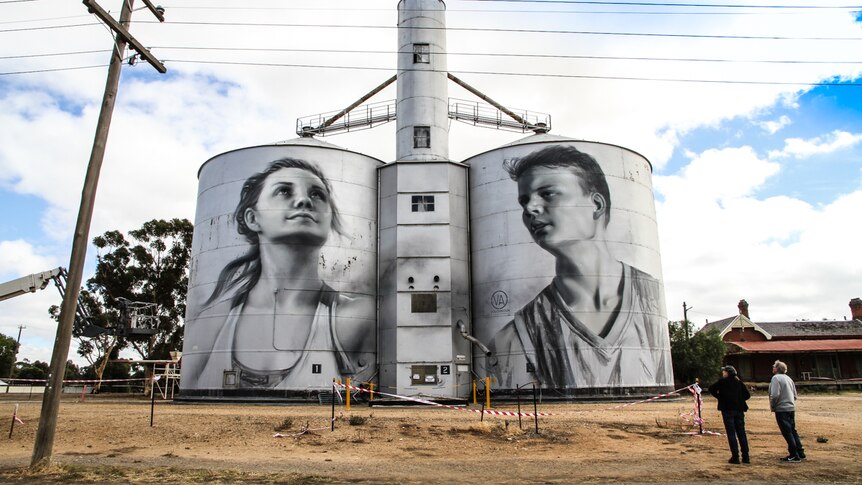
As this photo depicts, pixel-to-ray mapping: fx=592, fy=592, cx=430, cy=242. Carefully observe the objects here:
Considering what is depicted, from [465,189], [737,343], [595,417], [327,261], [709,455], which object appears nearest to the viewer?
[709,455]

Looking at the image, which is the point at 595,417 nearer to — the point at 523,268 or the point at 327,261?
the point at 523,268

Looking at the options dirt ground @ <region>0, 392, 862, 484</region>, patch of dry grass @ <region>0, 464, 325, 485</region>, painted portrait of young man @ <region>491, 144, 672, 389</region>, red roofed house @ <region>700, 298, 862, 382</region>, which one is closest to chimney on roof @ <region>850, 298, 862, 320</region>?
red roofed house @ <region>700, 298, 862, 382</region>

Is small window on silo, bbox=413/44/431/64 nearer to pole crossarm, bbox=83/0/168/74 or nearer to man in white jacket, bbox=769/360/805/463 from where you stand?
pole crossarm, bbox=83/0/168/74

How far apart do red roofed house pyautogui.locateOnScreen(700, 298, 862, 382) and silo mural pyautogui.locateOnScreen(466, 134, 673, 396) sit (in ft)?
71.4

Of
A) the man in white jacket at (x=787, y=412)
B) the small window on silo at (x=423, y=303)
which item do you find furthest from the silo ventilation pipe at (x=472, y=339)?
the man in white jacket at (x=787, y=412)

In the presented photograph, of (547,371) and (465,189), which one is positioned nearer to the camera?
(547,371)

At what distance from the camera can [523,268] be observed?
29375mm

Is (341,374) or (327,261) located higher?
(327,261)

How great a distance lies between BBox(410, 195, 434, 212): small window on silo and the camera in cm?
3048

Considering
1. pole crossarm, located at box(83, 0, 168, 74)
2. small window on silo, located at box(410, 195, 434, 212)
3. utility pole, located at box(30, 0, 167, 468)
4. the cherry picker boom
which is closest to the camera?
utility pole, located at box(30, 0, 167, 468)

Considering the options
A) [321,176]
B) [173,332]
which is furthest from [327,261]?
[173,332]

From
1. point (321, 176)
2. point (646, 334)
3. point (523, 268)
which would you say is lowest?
point (646, 334)

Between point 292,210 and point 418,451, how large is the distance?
63.7 ft

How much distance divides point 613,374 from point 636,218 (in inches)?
327
